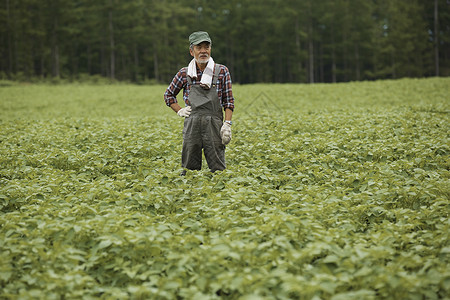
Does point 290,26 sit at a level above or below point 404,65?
above

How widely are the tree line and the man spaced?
4140 cm

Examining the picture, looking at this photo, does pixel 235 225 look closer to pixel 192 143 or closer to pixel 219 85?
pixel 192 143

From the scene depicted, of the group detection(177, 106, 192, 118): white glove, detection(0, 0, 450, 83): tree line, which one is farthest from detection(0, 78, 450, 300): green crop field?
detection(0, 0, 450, 83): tree line

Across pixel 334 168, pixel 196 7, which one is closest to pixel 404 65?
pixel 196 7

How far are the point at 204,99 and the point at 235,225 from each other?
6.40 ft

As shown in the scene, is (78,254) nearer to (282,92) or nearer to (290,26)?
(282,92)

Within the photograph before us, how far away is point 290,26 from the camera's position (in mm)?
49938

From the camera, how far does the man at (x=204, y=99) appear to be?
5215 millimetres

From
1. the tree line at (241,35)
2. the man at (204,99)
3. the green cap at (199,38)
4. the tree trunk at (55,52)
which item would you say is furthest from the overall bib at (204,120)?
the tree trunk at (55,52)

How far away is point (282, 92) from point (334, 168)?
18882 mm

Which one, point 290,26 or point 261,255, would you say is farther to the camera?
point 290,26

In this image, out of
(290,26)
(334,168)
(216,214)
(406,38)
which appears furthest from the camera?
(290,26)

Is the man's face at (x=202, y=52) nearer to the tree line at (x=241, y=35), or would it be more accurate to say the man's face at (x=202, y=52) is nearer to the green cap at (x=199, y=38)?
the green cap at (x=199, y=38)

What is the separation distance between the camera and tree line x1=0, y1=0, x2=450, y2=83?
148 ft
